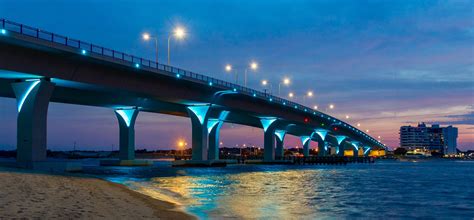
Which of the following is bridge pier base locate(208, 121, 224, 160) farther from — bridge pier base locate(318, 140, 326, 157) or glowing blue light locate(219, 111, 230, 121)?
bridge pier base locate(318, 140, 326, 157)

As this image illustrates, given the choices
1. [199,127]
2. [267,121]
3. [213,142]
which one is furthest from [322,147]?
[199,127]

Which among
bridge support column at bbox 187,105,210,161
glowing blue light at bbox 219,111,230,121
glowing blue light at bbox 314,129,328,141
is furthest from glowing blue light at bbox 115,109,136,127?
glowing blue light at bbox 314,129,328,141

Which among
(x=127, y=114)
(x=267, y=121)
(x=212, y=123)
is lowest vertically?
(x=212, y=123)

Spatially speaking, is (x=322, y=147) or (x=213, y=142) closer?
(x=213, y=142)

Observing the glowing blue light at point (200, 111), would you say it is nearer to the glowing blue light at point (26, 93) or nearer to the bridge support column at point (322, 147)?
the glowing blue light at point (26, 93)

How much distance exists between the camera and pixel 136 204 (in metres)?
29.2

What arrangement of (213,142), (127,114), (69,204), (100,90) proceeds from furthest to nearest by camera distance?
(213,142)
(127,114)
(100,90)
(69,204)

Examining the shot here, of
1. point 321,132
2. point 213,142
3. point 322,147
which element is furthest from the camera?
point 322,147

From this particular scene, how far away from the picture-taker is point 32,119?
5222 cm

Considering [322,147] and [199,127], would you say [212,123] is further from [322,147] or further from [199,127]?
[322,147]

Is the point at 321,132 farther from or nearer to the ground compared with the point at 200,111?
nearer to the ground

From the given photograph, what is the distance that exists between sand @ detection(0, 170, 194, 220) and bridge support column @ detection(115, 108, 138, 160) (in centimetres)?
5694

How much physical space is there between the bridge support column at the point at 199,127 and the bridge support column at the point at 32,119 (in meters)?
38.3

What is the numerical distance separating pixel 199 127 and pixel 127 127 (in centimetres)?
1278
